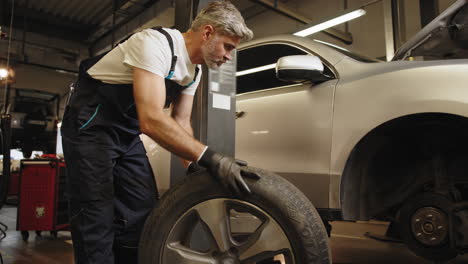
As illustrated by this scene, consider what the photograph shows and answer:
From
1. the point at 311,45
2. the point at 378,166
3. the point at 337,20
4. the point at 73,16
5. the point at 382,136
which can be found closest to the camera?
the point at 382,136

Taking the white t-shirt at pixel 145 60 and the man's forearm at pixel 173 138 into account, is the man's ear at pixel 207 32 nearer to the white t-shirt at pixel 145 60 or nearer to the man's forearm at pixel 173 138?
the white t-shirt at pixel 145 60

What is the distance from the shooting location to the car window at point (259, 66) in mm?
2342

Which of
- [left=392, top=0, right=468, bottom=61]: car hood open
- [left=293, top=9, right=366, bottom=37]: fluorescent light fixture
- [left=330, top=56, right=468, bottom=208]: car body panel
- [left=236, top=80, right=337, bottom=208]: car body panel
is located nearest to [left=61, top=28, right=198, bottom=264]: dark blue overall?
[left=236, top=80, right=337, bottom=208]: car body panel

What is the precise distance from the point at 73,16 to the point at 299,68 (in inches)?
348

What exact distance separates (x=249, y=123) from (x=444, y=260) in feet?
3.94

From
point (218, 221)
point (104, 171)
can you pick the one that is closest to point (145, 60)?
point (104, 171)

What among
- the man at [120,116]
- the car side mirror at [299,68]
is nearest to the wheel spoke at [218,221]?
the man at [120,116]

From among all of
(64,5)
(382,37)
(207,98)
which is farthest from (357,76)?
(64,5)

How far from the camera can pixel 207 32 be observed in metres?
1.35

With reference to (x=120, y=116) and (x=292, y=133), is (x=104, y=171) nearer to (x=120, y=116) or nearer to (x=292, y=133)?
(x=120, y=116)

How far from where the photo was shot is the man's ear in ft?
4.38

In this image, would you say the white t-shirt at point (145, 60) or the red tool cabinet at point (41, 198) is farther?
the red tool cabinet at point (41, 198)

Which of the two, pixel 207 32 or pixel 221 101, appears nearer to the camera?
pixel 207 32

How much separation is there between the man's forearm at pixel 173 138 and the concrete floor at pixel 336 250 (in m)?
1.87
